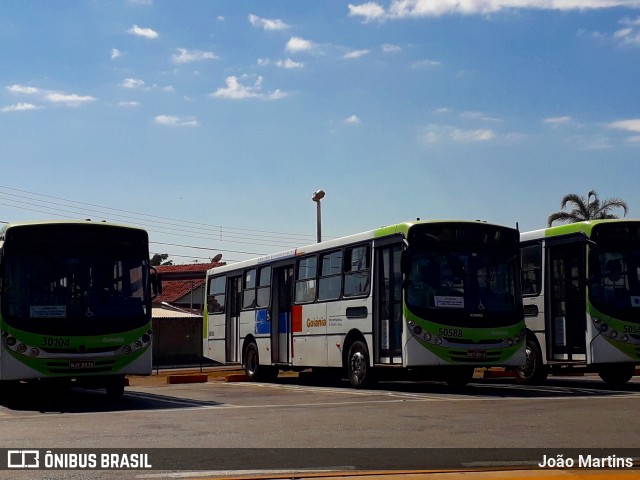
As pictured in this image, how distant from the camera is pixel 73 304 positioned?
60.0 feet

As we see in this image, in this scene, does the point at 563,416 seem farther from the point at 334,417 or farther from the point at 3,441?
the point at 3,441

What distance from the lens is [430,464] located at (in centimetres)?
973

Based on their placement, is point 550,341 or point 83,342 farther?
point 550,341

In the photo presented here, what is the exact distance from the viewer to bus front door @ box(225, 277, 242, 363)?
2842 cm

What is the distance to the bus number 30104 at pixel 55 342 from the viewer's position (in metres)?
18.0

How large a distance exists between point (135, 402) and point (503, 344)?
695cm

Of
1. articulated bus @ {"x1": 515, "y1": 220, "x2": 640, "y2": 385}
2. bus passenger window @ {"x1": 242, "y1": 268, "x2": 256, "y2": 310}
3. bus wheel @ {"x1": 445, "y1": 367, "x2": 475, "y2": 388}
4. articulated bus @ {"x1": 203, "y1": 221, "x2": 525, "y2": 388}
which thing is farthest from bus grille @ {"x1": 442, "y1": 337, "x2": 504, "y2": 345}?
bus passenger window @ {"x1": 242, "y1": 268, "x2": 256, "y2": 310}

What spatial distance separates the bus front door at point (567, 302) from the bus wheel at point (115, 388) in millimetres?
8744

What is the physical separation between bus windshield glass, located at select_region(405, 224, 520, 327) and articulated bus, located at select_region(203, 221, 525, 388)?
19 mm

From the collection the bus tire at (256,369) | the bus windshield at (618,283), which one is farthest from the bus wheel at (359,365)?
the bus tire at (256,369)

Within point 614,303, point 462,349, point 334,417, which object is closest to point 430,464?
point 334,417

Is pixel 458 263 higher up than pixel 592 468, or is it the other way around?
pixel 458 263

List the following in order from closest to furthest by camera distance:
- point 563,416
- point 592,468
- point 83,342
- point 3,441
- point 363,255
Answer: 1. point 592,468
2. point 3,441
3. point 563,416
4. point 83,342
5. point 363,255

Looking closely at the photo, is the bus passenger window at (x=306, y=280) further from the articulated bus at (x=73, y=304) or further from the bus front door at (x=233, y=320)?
the articulated bus at (x=73, y=304)
